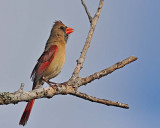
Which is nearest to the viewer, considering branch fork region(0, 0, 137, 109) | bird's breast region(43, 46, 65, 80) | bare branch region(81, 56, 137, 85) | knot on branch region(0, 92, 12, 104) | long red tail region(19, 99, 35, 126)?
knot on branch region(0, 92, 12, 104)

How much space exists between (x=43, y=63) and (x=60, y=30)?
138 cm

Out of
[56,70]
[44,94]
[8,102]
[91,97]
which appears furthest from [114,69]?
[56,70]

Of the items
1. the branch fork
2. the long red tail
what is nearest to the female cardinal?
the long red tail

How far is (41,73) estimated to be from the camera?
5254mm

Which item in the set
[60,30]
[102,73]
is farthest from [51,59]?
[102,73]

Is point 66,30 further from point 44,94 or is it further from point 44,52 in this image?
point 44,94

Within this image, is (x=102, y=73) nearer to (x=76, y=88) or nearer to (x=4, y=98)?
(x=76, y=88)

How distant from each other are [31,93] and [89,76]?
91cm

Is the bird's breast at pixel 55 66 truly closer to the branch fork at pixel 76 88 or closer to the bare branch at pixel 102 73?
the branch fork at pixel 76 88

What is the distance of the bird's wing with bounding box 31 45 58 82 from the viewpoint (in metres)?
5.25

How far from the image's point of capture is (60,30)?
666 cm

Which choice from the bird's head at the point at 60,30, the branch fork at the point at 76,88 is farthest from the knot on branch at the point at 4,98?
the bird's head at the point at 60,30

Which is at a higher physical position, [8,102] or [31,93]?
[31,93]

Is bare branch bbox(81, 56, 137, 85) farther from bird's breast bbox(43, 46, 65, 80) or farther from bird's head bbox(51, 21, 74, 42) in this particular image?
bird's head bbox(51, 21, 74, 42)
